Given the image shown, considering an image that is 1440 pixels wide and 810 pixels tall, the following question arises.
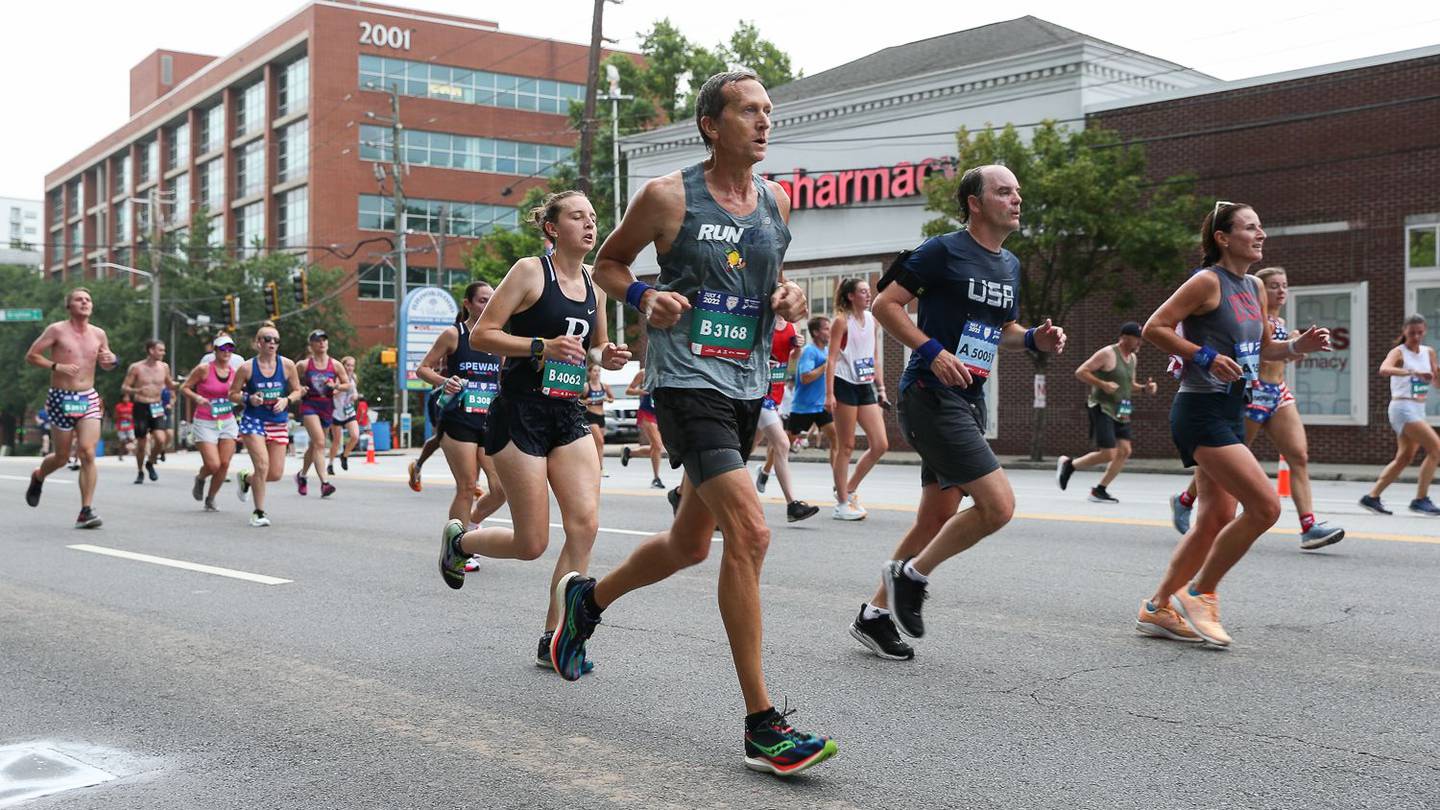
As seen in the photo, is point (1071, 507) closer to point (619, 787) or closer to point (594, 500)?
point (594, 500)

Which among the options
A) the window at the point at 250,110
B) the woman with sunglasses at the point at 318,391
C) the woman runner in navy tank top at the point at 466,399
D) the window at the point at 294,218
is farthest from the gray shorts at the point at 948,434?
the window at the point at 250,110

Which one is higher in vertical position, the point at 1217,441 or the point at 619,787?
the point at 1217,441

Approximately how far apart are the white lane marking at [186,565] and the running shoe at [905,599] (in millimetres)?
4255

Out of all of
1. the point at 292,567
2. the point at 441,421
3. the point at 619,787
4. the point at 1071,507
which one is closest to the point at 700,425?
the point at 619,787

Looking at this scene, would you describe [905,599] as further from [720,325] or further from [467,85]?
[467,85]

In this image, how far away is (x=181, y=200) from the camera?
78938 millimetres

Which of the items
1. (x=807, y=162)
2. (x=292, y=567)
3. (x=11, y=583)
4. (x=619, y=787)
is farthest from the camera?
(x=807, y=162)

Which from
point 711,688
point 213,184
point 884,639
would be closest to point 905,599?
point 884,639

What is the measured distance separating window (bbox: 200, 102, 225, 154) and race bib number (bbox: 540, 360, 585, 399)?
7317 centimetres

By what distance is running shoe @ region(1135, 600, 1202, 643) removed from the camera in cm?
585

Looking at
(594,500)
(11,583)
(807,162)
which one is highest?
(807,162)

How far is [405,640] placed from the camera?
6215 millimetres

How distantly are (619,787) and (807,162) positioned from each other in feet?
94.6

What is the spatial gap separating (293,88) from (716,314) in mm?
66982
